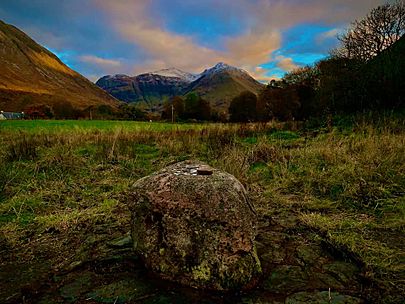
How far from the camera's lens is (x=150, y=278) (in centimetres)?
240

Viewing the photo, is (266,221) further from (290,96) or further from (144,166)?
(290,96)

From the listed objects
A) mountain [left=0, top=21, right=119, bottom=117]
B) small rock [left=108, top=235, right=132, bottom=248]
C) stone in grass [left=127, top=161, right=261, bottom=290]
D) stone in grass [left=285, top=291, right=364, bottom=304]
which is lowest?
small rock [left=108, top=235, right=132, bottom=248]

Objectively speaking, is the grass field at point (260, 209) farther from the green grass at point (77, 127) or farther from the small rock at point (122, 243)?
the green grass at point (77, 127)

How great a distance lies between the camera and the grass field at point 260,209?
244 centimetres

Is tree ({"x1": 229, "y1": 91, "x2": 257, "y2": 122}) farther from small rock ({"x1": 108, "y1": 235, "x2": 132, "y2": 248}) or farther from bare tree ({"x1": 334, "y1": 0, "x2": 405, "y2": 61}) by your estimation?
small rock ({"x1": 108, "y1": 235, "x2": 132, "y2": 248})

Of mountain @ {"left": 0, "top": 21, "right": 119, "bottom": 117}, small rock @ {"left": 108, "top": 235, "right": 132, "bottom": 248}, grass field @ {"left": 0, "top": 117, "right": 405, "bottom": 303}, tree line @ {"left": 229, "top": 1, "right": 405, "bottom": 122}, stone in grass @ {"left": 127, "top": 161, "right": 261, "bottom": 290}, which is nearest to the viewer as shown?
stone in grass @ {"left": 127, "top": 161, "right": 261, "bottom": 290}

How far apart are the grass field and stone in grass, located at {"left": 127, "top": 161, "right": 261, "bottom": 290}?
25 cm

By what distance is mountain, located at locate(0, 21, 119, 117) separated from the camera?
345 feet

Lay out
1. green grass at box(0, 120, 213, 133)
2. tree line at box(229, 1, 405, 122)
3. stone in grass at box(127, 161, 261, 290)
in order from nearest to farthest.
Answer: stone in grass at box(127, 161, 261, 290) → green grass at box(0, 120, 213, 133) → tree line at box(229, 1, 405, 122)

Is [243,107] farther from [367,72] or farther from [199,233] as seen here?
[199,233]

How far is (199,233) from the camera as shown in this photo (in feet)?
7.69

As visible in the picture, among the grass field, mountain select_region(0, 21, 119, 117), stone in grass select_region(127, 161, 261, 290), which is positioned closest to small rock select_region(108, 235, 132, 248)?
the grass field

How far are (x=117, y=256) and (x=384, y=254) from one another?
244 centimetres

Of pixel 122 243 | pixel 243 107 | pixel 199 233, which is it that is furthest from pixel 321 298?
pixel 243 107
